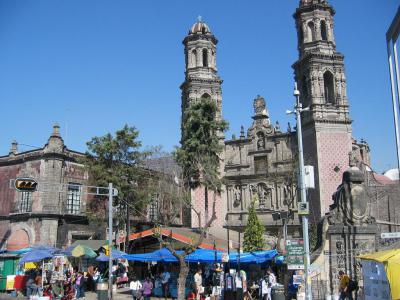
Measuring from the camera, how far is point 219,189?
3797cm

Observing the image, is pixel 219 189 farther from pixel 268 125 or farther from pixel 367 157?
pixel 367 157

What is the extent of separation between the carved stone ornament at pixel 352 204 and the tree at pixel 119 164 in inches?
622

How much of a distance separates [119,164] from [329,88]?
1971cm

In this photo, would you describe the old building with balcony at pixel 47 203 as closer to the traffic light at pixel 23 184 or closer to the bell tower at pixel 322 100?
the traffic light at pixel 23 184

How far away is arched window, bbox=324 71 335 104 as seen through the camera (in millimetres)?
40844

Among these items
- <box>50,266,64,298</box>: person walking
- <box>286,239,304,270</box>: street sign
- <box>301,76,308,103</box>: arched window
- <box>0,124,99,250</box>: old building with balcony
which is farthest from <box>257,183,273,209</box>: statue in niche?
<box>286,239,304,270</box>: street sign

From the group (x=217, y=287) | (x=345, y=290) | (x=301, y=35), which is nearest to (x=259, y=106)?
(x=301, y=35)

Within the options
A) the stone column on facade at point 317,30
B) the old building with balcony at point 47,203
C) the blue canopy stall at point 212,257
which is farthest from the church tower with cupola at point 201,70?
the blue canopy stall at point 212,257

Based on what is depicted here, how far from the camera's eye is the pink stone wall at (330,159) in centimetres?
3731

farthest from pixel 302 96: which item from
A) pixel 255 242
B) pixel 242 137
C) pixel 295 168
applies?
pixel 255 242

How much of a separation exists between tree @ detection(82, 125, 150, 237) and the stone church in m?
7.50

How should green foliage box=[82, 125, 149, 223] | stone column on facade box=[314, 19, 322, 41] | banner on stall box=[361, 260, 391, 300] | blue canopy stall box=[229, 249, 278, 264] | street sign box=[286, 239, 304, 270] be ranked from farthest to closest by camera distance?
stone column on facade box=[314, 19, 322, 41]
green foliage box=[82, 125, 149, 223]
blue canopy stall box=[229, 249, 278, 264]
street sign box=[286, 239, 304, 270]
banner on stall box=[361, 260, 391, 300]

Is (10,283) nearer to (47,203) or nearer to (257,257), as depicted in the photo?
(47,203)

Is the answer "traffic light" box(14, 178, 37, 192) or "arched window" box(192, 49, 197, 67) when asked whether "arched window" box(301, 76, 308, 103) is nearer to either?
"arched window" box(192, 49, 197, 67)
